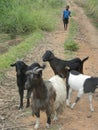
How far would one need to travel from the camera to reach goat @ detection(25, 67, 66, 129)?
308 inches

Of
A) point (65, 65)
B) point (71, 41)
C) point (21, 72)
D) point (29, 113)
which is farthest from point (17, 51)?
point (29, 113)

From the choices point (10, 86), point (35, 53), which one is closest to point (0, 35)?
point (35, 53)

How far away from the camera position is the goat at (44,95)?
7.82 meters

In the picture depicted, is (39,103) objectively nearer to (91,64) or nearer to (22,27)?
(91,64)

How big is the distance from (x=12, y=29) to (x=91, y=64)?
30.3 feet

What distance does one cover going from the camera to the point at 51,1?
127ft

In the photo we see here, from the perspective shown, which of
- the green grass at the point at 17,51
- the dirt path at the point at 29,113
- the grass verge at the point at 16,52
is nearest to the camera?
the dirt path at the point at 29,113

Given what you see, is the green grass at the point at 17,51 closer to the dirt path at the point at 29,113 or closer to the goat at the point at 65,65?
the dirt path at the point at 29,113

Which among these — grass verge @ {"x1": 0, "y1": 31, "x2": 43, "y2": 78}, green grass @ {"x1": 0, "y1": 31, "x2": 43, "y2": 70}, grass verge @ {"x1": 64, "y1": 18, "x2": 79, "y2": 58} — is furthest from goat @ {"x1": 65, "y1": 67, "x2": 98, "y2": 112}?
grass verge @ {"x1": 64, "y1": 18, "x2": 79, "y2": 58}

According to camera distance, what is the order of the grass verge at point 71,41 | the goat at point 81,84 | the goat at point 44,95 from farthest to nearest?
the grass verge at point 71,41, the goat at point 81,84, the goat at point 44,95

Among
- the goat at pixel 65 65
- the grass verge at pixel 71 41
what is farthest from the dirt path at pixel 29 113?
the grass verge at pixel 71 41

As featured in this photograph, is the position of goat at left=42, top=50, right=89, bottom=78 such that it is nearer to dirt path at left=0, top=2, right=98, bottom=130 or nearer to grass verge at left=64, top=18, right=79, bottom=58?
dirt path at left=0, top=2, right=98, bottom=130

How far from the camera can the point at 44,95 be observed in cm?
809

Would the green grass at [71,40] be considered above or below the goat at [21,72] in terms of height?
below
